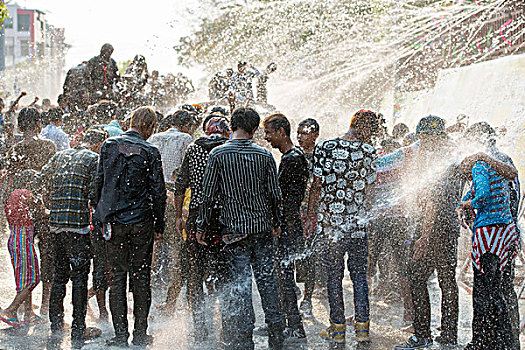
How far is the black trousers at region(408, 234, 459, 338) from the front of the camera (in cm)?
547

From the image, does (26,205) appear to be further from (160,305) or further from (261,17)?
(261,17)

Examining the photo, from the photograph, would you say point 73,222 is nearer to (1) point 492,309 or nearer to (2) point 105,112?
(2) point 105,112

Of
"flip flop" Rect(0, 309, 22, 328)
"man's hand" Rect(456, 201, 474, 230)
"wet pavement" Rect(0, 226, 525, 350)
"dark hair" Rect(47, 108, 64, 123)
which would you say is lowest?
"wet pavement" Rect(0, 226, 525, 350)

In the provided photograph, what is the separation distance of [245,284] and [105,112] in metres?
4.40

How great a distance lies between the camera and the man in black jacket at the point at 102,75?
34.5 feet

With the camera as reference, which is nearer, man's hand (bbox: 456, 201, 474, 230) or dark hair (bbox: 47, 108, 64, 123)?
man's hand (bbox: 456, 201, 474, 230)

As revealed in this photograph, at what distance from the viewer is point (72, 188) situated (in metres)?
5.67

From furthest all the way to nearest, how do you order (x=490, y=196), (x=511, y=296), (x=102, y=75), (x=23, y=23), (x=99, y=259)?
(x=23, y=23)
(x=102, y=75)
(x=99, y=259)
(x=511, y=296)
(x=490, y=196)

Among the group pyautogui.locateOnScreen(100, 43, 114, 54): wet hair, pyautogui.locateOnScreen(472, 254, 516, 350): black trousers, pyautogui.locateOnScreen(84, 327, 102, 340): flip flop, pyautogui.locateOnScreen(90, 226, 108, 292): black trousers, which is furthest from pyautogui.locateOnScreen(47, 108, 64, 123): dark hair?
pyautogui.locateOnScreen(472, 254, 516, 350): black trousers

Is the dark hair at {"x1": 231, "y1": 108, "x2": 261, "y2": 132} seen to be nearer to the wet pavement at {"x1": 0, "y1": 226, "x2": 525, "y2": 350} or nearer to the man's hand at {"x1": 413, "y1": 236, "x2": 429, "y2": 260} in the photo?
the man's hand at {"x1": 413, "y1": 236, "x2": 429, "y2": 260}

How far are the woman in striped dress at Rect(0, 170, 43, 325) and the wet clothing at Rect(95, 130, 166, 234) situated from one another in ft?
3.49

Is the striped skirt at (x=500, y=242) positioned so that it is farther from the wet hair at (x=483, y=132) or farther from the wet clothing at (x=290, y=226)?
the wet clothing at (x=290, y=226)

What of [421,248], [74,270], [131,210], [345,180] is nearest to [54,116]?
[74,270]

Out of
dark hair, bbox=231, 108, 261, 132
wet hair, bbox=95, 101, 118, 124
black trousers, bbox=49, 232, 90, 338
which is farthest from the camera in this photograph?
wet hair, bbox=95, 101, 118, 124
